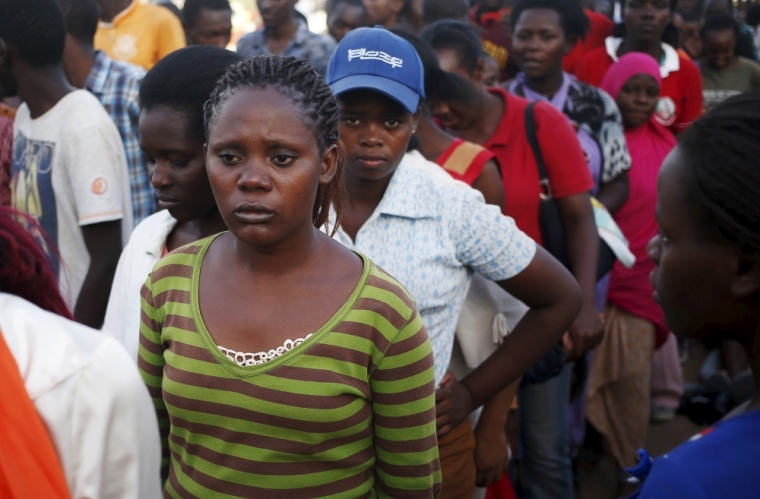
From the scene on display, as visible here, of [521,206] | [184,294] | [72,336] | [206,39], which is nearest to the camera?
[72,336]

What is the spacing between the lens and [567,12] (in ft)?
13.8

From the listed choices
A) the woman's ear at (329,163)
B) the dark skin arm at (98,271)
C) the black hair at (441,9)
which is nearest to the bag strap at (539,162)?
the woman's ear at (329,163)

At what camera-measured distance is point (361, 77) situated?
2270 millimetres

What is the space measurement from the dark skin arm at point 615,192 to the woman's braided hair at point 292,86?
267cm

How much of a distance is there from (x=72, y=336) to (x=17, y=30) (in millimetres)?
2142

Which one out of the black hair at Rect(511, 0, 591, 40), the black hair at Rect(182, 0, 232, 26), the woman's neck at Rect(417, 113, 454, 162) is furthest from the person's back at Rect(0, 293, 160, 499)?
the black hair at Rect(182, 0, 232, 26)

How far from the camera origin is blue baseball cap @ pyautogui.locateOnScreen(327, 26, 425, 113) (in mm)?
2268

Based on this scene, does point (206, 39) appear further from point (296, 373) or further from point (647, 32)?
point (296, 373)

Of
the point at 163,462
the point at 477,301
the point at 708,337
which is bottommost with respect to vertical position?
the point at 163,462

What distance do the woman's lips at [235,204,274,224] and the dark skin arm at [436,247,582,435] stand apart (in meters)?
0.87

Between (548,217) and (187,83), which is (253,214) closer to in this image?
(187,83)

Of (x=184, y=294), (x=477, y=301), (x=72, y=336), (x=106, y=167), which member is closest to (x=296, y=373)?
(x=184, y=294)

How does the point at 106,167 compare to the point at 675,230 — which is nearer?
the point at 675,230

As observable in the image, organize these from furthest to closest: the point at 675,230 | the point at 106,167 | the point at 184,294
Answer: the point at 106,167
the point at 184,294
the point at 675,230
